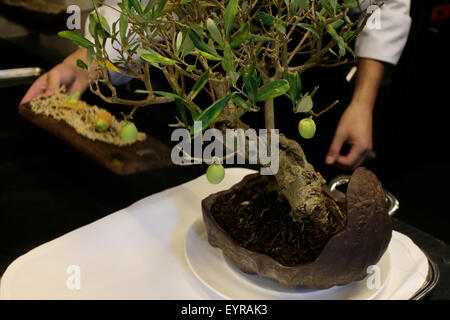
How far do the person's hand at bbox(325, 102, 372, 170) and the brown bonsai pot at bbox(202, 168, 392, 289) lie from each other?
25.3 inches

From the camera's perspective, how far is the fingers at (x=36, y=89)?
1.31 meters

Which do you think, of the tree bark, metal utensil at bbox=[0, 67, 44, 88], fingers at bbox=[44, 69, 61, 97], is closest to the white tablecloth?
the tree bark

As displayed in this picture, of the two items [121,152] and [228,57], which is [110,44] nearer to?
[121,152]

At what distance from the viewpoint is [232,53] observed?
52 cm

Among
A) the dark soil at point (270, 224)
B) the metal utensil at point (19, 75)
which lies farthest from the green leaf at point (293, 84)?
the metal utensil at point (19, 75)

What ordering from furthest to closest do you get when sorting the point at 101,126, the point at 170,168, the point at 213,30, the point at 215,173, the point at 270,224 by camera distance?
the point at 101,126 < the point at 170,168 < the point at 270,224 < the point at 215,173 < the point at 213,30

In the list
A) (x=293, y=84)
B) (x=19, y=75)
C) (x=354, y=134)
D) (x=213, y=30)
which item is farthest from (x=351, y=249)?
(x=19, y=75)

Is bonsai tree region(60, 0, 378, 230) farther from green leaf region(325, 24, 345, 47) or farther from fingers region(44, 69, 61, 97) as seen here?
fingers region(44, 69, 61, 97)

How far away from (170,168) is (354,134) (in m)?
0.52

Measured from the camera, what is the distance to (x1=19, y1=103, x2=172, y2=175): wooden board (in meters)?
1.03

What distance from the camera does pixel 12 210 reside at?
907mm

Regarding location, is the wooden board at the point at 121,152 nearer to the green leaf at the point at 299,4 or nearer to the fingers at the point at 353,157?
the fingers at the point at 353,157

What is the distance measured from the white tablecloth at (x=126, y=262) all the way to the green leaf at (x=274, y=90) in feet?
1.06
